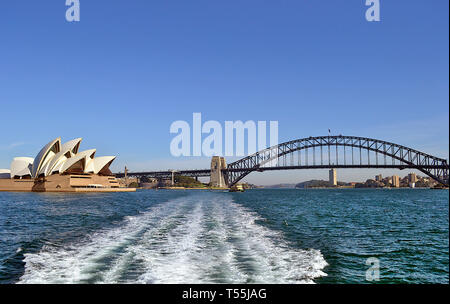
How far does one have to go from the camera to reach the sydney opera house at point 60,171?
8969 cm

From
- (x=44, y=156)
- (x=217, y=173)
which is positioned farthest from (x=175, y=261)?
(x=217, y=173)

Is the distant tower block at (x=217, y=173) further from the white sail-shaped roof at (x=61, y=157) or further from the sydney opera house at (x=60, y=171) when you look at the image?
the white sail-shaped roof at (x=61, y=157)

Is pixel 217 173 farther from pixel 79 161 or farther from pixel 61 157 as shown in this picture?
pixel 61 157

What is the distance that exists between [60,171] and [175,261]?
91.8 m

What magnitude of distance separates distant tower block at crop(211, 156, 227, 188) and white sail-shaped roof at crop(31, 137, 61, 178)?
238 ft

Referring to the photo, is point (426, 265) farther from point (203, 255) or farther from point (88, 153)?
point (88, 153)

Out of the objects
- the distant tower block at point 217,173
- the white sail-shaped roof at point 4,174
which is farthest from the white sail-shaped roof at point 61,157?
the distant tower block at point 217,173

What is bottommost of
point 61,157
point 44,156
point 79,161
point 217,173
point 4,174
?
point 217,173

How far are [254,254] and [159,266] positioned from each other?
3.30 meters

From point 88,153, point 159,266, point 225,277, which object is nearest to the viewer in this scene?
point 225,277

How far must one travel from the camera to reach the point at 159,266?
8.95 metres

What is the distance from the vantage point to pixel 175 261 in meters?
9.57
